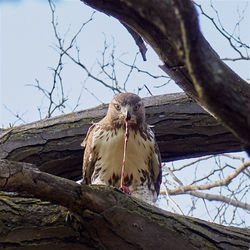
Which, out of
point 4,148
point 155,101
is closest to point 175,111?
point 155,101

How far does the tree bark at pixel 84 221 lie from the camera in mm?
2721

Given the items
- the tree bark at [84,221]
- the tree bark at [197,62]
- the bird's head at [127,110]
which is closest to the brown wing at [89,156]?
the bird's head at [127,110]

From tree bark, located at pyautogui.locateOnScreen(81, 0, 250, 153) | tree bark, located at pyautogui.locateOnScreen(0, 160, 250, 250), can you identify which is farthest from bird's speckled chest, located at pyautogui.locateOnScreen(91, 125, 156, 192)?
tree bark, located at pyautogui.locateOnScreen(81, 0, 250, 153)

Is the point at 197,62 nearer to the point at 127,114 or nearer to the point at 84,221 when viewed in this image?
the point at 84,221

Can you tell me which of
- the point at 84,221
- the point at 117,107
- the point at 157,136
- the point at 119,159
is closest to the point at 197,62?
the point at 84,221

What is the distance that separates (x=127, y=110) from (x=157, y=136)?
377 mm

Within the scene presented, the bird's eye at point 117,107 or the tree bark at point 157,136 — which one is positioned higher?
the bird's eye at point 117,107

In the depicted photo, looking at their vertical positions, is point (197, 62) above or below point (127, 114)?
below

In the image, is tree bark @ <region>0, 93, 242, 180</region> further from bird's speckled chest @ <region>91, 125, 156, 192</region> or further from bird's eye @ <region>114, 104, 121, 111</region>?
bird's eye @ <region>114, 104, 121, 111</region>

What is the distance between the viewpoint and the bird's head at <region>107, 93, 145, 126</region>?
16.0 feet

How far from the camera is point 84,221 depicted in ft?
9.34

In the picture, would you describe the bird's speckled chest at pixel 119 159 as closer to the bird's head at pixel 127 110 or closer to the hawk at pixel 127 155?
the hawk at pixel 127 155

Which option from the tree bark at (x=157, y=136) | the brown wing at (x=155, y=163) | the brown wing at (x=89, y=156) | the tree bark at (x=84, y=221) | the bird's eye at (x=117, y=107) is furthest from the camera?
the bird's eye at (x=117, y=107)

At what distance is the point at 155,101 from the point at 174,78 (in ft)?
7.56
